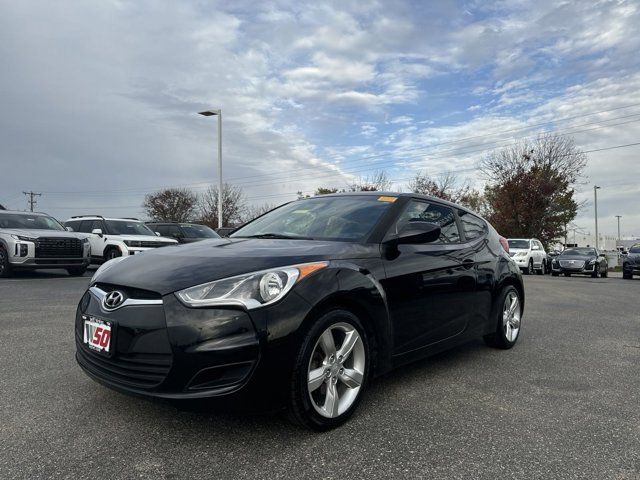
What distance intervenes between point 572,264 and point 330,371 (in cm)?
2173

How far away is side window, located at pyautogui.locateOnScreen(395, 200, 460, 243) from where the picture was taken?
3838mm

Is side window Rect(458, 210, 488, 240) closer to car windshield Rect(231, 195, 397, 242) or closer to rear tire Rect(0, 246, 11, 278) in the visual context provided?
car windshield Rect(231, 195, 397, 242)

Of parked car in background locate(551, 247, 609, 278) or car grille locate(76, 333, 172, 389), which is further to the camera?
parked car in background locate(551, 247, 609, 278)

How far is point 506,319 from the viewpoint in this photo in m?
5.02

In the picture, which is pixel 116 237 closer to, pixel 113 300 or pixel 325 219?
pixel 325 219

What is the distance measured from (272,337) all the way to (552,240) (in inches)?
1607

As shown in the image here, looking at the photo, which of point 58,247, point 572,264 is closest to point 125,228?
point 58,247

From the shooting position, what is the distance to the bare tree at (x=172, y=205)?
63344 millimetres

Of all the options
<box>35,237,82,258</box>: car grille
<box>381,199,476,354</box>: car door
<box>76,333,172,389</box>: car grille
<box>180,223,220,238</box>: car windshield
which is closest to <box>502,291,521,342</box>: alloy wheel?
<box>381,199,476,354</box>: car door

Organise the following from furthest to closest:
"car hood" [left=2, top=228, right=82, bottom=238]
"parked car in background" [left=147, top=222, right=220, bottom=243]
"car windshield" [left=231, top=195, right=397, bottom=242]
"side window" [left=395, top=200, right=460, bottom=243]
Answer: "parked car in background" [left=147, top=222, right=220, bottom=243]
"car hood" [left=2, top=228, right=82, bottom=238]
"side window" [left=395, top=200, right=460, bottom=243]
"car windshield" [left=231, top=195, right=397, bottom=242]

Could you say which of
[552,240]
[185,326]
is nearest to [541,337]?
[185,326]

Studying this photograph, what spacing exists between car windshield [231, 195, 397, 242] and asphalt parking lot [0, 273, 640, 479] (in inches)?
46.8

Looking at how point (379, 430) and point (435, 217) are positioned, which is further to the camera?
point (435, 217)

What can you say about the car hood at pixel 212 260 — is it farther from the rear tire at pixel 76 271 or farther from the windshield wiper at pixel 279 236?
the rear tire at pixel 76 271
